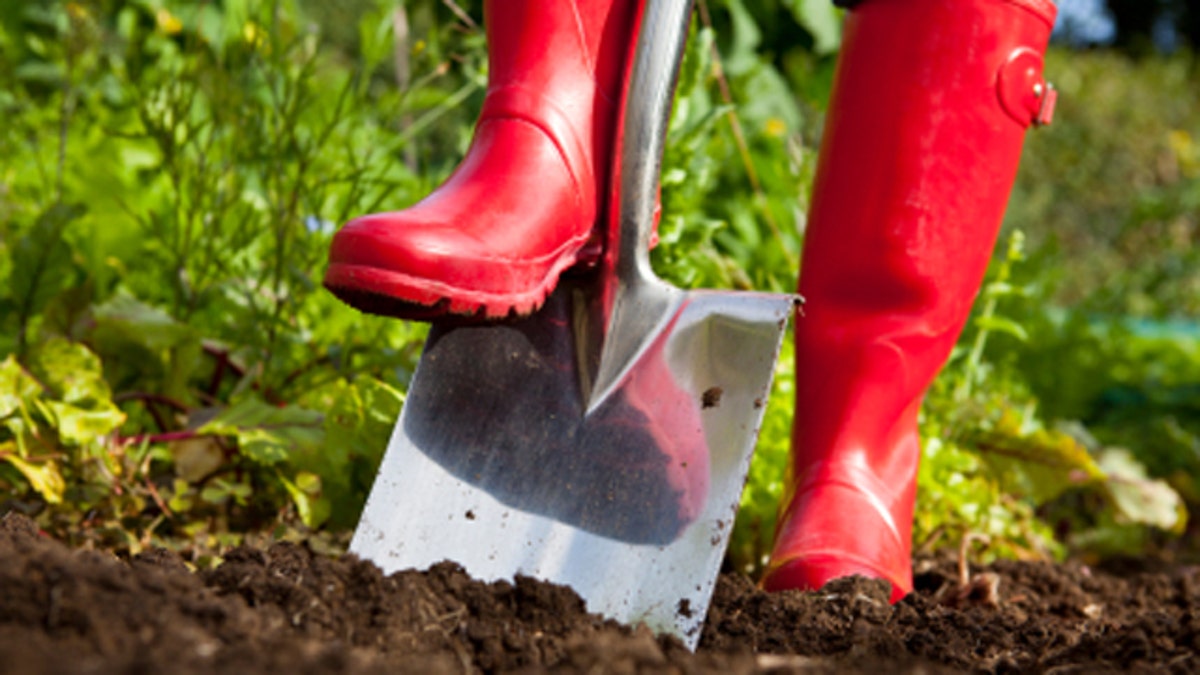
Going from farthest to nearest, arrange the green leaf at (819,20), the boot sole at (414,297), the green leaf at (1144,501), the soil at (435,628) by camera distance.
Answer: the green leaf at (819,20) → the green leaf at (1144,501) → the boot sole at (414,297) → the soil at (435,628)

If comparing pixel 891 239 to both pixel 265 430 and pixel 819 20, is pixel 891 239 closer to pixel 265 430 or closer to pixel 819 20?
pixel 265 430

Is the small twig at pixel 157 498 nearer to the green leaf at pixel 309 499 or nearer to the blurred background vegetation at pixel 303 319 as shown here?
the blurred background vegetation at pixel 303 319

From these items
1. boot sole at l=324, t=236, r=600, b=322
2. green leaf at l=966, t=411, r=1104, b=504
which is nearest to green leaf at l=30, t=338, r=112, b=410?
boot sole at l=324, t=236, r=600, b=322

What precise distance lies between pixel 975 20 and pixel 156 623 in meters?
1.14

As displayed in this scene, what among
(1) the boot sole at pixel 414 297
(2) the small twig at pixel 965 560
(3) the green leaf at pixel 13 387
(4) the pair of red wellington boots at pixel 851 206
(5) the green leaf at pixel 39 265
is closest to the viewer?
(1) the boot sole at pixel 414 297

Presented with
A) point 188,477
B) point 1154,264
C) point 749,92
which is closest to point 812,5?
point 749,92

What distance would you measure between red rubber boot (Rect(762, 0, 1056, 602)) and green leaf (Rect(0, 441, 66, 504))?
94 cm

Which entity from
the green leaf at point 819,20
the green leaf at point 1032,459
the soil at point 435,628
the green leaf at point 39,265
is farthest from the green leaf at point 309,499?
the green leaf at point 819,20

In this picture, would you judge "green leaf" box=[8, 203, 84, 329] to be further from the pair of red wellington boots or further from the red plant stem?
the pair of red wellington boots

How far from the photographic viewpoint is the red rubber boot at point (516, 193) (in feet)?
3.76

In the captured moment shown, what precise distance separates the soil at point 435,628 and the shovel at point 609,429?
0.11 metres

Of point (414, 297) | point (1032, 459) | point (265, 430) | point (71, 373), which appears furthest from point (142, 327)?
point (1032, 459)

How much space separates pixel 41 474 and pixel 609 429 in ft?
2.49

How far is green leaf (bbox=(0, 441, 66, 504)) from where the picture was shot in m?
1.41
